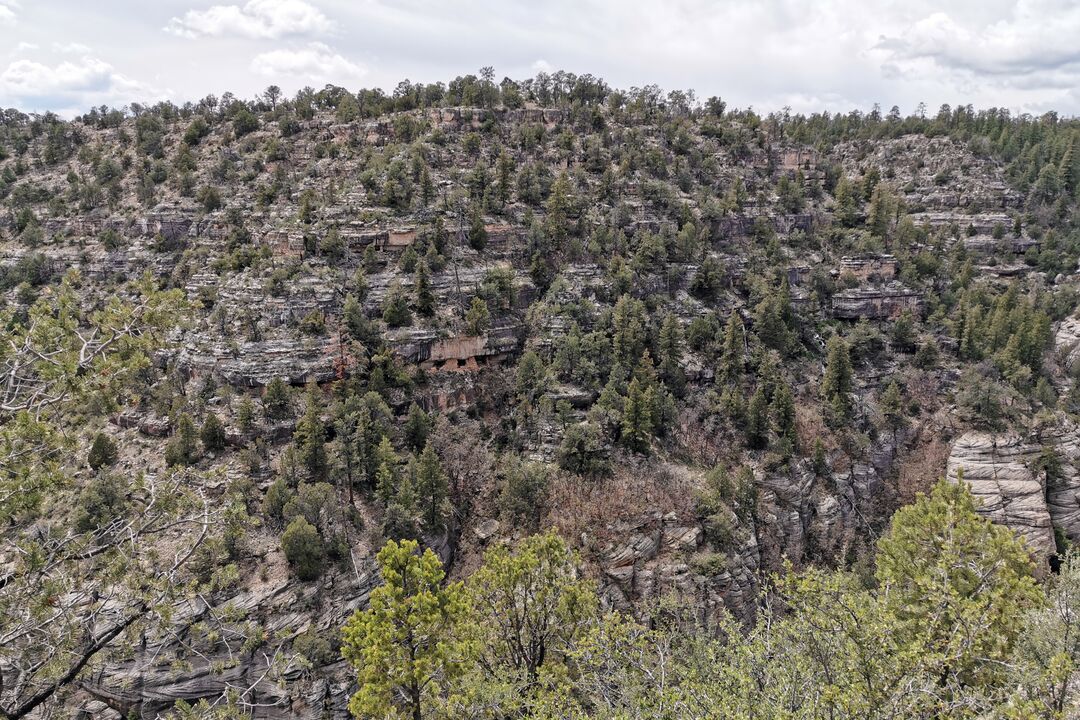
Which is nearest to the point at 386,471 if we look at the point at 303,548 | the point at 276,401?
the point at 303,548

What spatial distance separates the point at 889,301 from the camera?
203ft

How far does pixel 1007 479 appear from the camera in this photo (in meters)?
47.7

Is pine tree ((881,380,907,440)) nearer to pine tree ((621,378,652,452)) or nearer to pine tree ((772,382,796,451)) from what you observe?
pine tree ((772,382,796,451))

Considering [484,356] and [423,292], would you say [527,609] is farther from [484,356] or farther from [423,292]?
[423,292]

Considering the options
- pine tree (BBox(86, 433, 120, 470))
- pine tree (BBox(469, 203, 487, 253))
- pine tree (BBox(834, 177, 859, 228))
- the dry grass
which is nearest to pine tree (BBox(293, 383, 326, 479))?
pine tree (BBox(86, 433, 120, 470))

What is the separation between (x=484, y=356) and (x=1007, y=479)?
43.1 meters

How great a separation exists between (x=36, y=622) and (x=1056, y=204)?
10984cm

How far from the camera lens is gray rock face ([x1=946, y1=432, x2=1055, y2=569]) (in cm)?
4528

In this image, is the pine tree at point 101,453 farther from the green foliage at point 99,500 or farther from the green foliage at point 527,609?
the green foliage at point 527,609

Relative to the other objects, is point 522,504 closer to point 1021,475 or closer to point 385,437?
point 385,437

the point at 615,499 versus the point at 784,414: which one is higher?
the point at 784,414

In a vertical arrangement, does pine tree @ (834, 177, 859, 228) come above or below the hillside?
above

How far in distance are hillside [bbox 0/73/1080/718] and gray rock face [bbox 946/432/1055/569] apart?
0.25m

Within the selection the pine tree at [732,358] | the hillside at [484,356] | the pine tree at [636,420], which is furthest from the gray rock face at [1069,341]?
the pine tree at [636,420]
